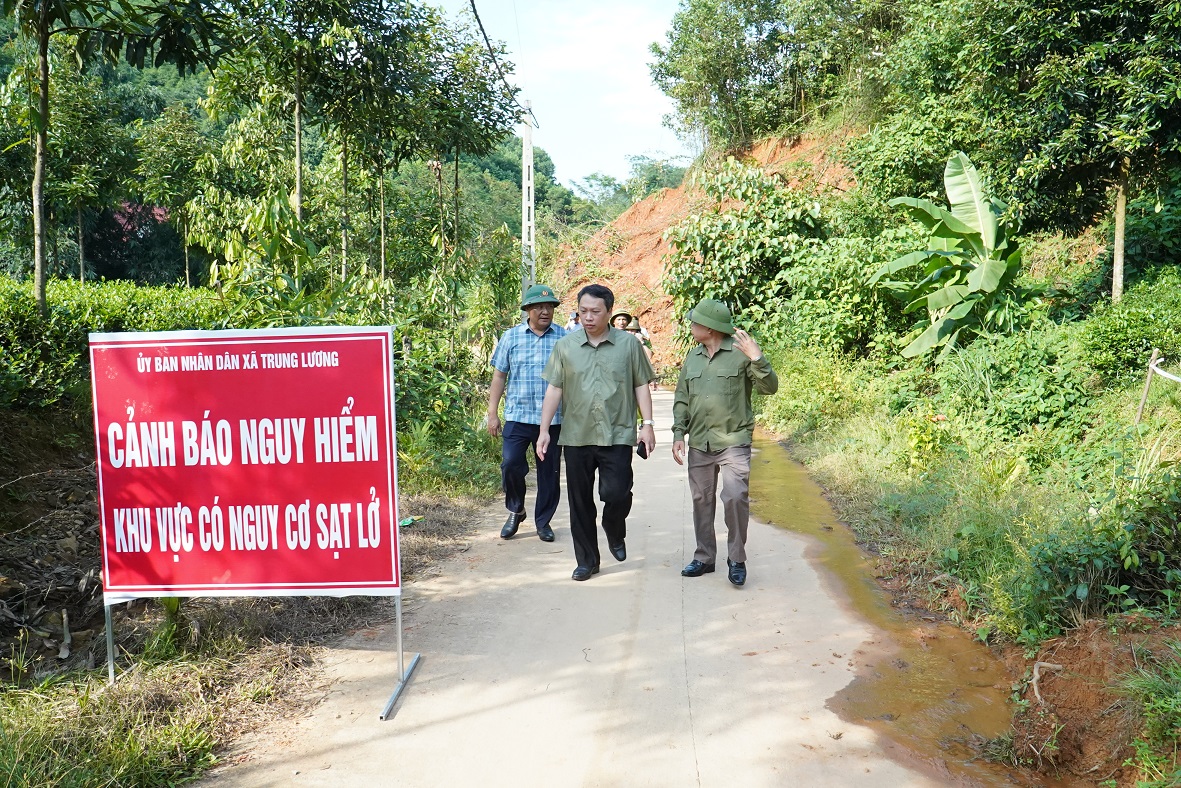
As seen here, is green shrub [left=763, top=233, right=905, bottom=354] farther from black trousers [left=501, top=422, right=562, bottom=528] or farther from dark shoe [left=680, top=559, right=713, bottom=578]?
dark shoe [left=680, top=559, right=713, bottom=578]

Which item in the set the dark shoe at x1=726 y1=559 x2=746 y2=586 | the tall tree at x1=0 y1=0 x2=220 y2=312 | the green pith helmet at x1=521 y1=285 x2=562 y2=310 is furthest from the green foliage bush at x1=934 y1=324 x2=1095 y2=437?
the tall tree at x1=0 y1=0 x2=220 y2=312

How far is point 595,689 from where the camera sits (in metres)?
4.08

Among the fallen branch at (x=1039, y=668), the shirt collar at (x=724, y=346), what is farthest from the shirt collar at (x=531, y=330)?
the fallen branch at (x=1039, y=668)

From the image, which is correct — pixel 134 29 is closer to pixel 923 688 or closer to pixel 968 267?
pixel 923 688

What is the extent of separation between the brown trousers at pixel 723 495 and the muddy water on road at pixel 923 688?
0.76 metres

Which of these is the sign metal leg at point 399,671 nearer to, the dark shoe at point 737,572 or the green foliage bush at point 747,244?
the dark shoe at point 737,572

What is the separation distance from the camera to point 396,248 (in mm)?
16953

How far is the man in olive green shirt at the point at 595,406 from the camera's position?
568cm

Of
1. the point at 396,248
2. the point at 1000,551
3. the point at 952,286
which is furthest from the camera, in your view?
the point at 396,248

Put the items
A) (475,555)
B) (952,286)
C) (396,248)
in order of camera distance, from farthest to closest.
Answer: (396,248)
(952,286)
(475,555)

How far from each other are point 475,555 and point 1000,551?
3493 mm

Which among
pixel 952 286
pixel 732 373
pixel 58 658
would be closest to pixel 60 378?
pixel 58 658

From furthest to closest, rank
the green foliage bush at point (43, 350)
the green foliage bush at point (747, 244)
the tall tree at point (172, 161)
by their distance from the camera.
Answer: the tall tree at point (172, 161)
the green foliage bush at point (747, 244)
the green foliage bush at point (43, 350)

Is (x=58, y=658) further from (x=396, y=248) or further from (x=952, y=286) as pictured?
(x=396, y=248)
